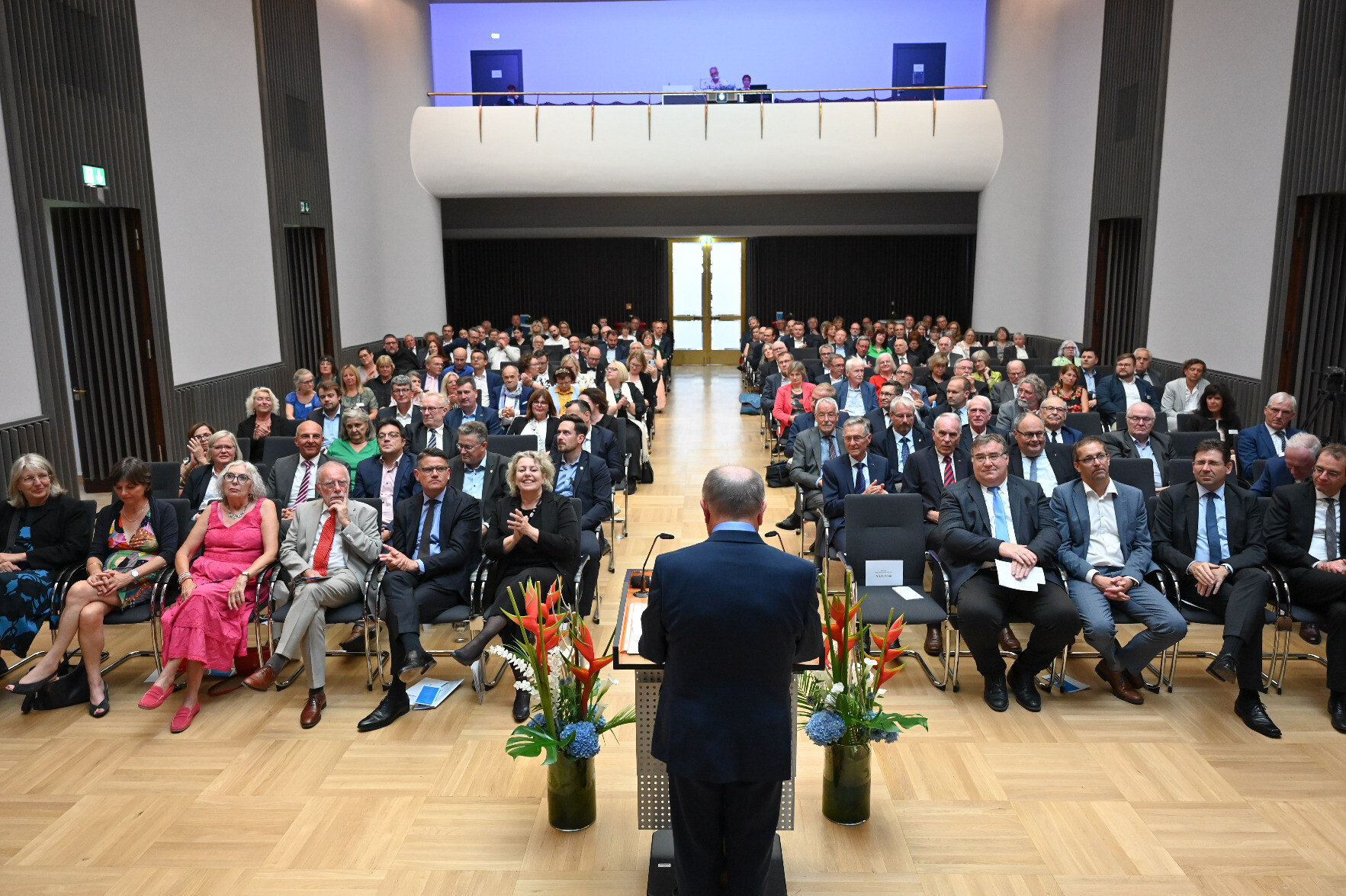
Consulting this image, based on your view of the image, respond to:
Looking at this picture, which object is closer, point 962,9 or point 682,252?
point 962,9

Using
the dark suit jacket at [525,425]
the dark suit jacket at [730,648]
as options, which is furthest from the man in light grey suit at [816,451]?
the dark suit jacket at [730,648]

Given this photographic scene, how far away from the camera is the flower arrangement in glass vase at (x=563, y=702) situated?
10.8ft

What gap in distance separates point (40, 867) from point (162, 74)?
25.7 ft

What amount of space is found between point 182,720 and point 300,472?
1696 mm

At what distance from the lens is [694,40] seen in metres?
16.7

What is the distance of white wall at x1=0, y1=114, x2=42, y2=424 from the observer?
22.0 feet

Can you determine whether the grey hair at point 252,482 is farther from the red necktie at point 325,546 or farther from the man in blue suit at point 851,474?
the man in blue suit at point 851,474

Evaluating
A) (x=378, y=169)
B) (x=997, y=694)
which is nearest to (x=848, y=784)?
(x=997, y=694)

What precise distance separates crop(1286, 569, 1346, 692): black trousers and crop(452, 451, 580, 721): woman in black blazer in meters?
3.53

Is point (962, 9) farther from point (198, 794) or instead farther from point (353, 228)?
point (198, 794)

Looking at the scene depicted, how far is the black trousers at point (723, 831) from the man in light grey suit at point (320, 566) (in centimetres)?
246

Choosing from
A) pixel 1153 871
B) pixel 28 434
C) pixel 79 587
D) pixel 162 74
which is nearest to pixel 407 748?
pixel 79 587

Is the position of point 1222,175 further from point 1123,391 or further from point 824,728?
point 824,728

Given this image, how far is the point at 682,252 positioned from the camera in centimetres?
1941
